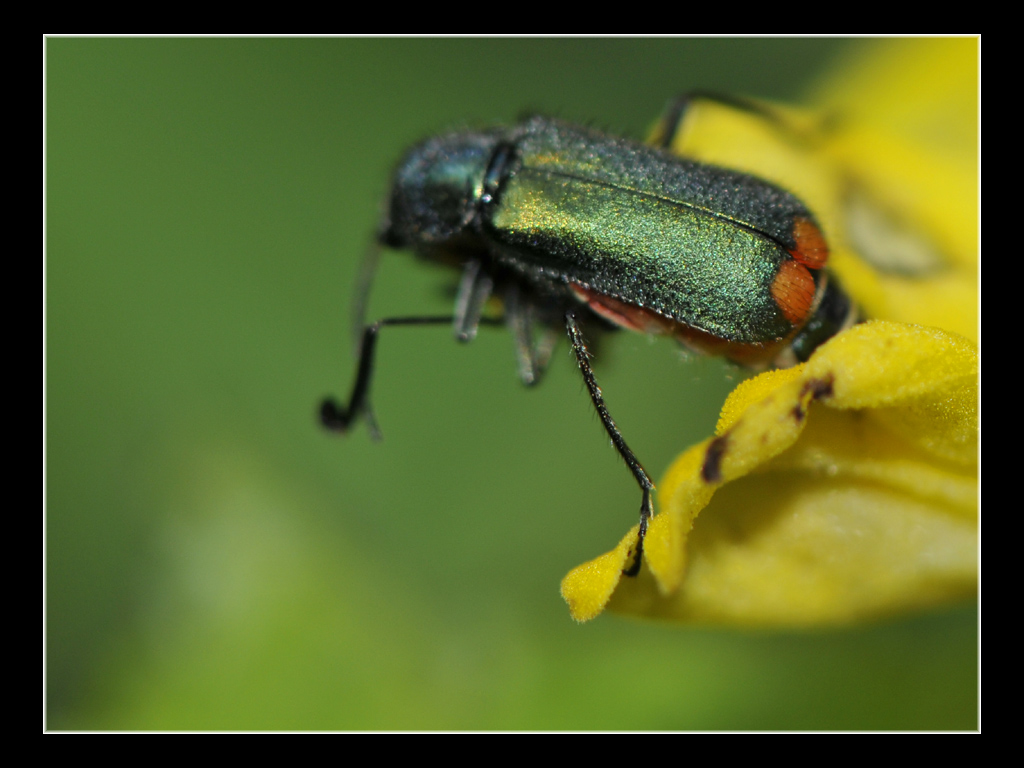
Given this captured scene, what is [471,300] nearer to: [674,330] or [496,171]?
[496,171]

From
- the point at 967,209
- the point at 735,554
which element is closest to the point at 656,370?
the point at 967,209

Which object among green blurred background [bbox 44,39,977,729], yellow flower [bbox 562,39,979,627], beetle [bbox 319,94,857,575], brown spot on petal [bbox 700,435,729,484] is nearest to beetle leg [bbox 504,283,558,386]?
beetle [bbox 319,94,857,575]

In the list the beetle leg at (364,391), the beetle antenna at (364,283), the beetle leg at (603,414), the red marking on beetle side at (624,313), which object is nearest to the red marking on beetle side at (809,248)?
the red marking on beetle side at (624,313)

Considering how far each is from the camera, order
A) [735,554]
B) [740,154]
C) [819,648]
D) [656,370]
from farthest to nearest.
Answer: [656,370] → [740,154] → [819,648] → [735,554]

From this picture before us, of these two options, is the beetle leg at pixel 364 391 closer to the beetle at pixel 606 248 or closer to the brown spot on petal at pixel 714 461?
the beetle at pixel 606 248

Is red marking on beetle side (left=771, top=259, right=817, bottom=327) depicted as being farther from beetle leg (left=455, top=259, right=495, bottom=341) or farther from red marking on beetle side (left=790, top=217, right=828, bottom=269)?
beetle leg (left=455, top=259, right=495, bottom=341)

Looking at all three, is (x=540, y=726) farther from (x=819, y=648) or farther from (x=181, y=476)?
(x=181, y=476)

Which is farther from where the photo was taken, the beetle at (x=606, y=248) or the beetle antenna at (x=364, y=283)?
the beetle antenna at (x=364, y=283)
